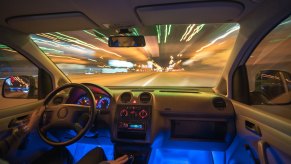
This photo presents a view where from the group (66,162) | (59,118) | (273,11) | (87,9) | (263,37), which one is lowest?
(66,162)

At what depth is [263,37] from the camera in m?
2.44

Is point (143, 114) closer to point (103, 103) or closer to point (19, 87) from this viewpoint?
point (103, 103)

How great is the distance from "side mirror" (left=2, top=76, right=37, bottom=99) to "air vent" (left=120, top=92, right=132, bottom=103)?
164 cm

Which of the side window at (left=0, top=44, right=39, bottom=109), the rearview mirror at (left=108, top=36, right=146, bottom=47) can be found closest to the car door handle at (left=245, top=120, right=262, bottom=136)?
the rearview mirror at (left=108, top=36, right=146, bottom=47)

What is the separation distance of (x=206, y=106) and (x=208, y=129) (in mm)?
373

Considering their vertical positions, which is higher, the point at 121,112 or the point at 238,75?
the point at 238,75

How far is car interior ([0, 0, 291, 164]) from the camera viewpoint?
2.37m

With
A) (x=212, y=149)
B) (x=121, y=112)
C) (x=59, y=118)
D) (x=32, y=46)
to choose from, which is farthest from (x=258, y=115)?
(x=32, y=46)

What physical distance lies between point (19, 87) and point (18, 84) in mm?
56

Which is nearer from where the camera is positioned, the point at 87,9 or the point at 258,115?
the point at 258,115

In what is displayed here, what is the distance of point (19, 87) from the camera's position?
3287 mm

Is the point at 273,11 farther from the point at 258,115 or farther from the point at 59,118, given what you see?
the point at 59,118

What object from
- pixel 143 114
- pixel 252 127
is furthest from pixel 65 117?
pixel 252 127

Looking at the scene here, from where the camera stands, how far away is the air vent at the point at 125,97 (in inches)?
123
